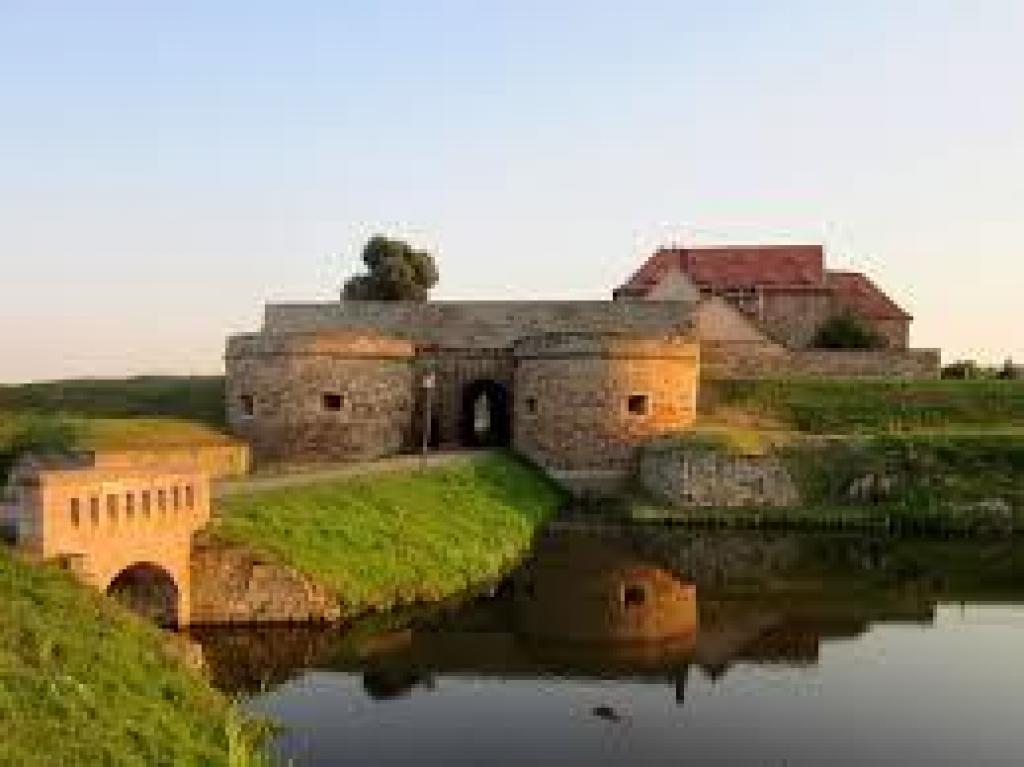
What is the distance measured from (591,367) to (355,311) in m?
12.1

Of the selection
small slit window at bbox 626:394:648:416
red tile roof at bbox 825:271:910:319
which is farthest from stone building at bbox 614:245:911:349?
small slit window at bbox 626:394:648:416

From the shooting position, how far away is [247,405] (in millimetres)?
40219

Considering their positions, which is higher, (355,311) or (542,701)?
(355,311)

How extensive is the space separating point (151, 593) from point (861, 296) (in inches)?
1652

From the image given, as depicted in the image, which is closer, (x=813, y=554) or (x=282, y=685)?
(x=282, y=685)

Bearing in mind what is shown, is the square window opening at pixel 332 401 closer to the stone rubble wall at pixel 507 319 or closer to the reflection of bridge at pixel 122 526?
the stone rubble wall at pixel 507 319

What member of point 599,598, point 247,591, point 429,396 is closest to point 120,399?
point 429,396

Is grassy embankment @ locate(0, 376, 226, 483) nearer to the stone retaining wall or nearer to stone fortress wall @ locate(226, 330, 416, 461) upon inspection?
stone fortress wall @ locate(226, 330, 416, 461)

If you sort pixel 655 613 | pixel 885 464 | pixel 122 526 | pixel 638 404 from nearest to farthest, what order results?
pixel 122 526
pixel 655 613
pixel 885 464
pixel 638 404

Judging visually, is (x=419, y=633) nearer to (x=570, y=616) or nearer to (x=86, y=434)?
(x=570, y=616)

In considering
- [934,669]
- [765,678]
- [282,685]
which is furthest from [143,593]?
[934,669]

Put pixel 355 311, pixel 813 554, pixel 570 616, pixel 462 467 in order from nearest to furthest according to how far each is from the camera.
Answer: pixel 570 616 < pixel 813 554 < pixel 462 467 < pixel 355 311

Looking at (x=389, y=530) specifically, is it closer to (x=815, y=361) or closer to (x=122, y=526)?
(x=122, y=526)

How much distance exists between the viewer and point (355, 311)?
48875mm
